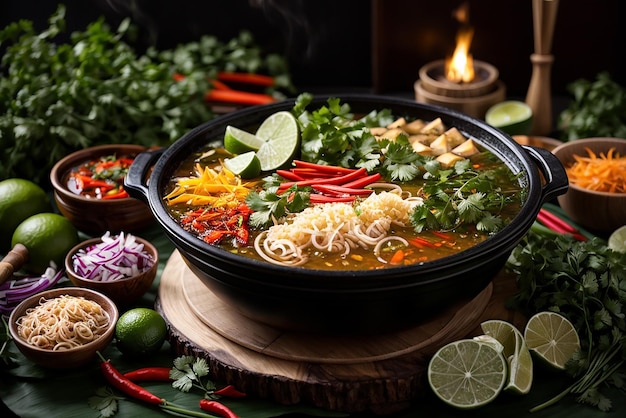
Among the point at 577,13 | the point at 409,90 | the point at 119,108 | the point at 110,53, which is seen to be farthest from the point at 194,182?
the point at 577,13

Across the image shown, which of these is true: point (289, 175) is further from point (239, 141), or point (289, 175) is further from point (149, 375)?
point (149, 375)

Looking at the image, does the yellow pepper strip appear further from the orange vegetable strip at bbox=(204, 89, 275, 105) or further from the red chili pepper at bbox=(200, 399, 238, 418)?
the orange vegetable strip at bbox=(204, 89, 275, 105)

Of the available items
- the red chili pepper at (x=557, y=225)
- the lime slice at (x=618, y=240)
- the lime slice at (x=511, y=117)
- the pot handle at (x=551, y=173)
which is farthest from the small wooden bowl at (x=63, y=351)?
the lime slice at (x=511, y=117)

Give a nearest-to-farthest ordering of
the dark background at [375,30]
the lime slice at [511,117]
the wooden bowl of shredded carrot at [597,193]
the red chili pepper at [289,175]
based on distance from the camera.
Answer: the red chili pepper at [289,175] → the wooden bowl of shredded carrot at [597,193] → the lime slice at [511,117] → the dark background at [375,30]

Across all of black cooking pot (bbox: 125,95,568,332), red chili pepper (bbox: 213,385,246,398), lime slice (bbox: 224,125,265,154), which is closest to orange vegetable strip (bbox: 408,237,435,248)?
black cooking pot (bbox: 125,95,568,332)

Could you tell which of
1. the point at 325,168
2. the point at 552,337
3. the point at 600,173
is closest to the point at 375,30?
the point at 600,173

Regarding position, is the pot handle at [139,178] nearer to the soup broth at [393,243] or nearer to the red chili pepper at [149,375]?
the soup broth at [393,243]
